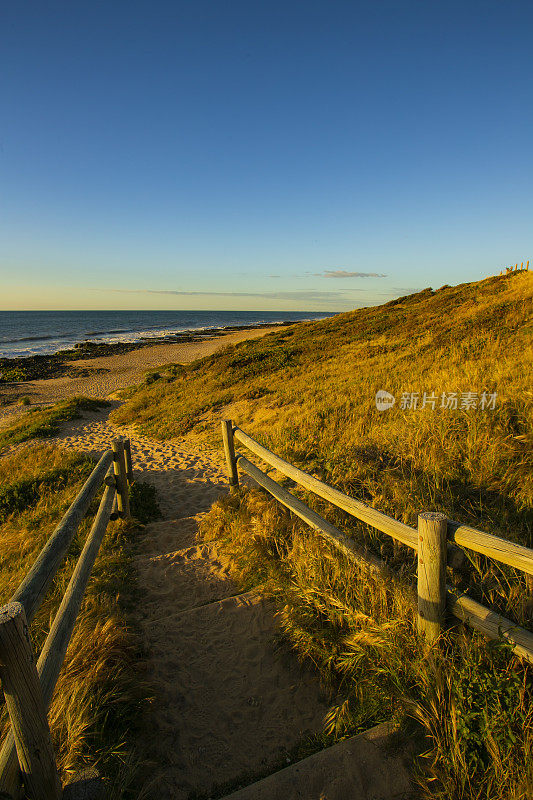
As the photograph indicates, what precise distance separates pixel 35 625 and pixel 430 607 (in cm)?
342

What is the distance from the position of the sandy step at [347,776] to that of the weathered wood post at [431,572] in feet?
2.37

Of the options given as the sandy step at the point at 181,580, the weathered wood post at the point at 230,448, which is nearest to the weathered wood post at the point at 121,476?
the sandy step at the point at 181,580

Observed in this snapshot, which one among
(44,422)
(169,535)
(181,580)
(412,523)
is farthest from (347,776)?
(44,422)

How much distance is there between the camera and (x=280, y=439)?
8578 mm

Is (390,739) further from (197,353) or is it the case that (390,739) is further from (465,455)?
(197,353)

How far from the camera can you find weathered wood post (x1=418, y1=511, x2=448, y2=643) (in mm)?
2529

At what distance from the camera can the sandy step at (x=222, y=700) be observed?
2648 mm

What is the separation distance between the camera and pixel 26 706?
1797mm

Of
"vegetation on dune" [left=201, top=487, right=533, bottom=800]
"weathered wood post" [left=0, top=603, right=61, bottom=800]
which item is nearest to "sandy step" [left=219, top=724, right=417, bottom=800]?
"vegetation on dune" [left=201, top=487, right=533, bottom=800]

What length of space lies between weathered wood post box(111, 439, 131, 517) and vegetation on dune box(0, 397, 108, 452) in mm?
8910

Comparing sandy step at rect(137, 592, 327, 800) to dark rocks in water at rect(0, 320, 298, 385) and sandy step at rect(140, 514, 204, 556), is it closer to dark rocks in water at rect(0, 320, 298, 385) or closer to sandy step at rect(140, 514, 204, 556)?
sandy step at rect(140, 514, 204, 556)

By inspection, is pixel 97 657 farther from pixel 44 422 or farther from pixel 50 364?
pixel 50 364

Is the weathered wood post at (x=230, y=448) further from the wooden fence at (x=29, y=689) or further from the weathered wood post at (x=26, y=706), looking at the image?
the weathered wood post at (x=26, y=706)

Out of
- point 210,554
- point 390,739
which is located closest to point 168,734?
point 390,739
